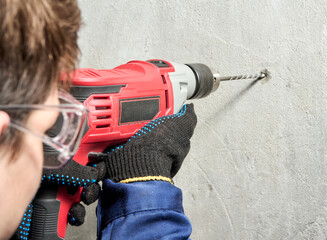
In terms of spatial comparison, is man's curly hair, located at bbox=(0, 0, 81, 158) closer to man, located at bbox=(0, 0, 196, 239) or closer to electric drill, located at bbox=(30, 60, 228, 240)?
man, located at bbox=(0, 0, 196, 239)

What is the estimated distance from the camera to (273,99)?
87 centimetres

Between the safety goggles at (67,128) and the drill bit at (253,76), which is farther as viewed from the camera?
the drill bit at (253,76)

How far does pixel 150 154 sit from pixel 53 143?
0.88 feet

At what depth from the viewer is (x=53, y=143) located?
0.46 meters

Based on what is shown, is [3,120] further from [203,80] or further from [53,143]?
[203,80]

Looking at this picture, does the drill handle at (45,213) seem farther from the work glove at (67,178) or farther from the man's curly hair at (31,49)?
the man's curly hair at (31,49)

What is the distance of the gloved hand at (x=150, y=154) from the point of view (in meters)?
0.68

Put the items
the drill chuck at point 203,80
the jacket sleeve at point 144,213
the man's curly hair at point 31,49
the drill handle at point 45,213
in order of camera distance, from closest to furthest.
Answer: the man's curly hair at point 31,49 → the jacket sleeve at point 144,213 → the drill handle at point 45,213 → the drill chuck at point 203,80

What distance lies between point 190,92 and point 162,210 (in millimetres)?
354

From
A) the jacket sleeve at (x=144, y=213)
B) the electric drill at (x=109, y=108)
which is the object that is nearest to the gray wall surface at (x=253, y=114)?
the electric drill at (x=109, y=108)

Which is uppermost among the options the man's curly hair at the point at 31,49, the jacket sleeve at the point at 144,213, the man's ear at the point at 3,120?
the man's curly hair at the point at 31,49

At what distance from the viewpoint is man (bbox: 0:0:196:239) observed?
371mm

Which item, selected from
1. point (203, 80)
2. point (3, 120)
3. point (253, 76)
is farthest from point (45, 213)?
point (253, 76)

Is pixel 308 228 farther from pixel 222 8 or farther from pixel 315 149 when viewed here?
pixel 222 8
